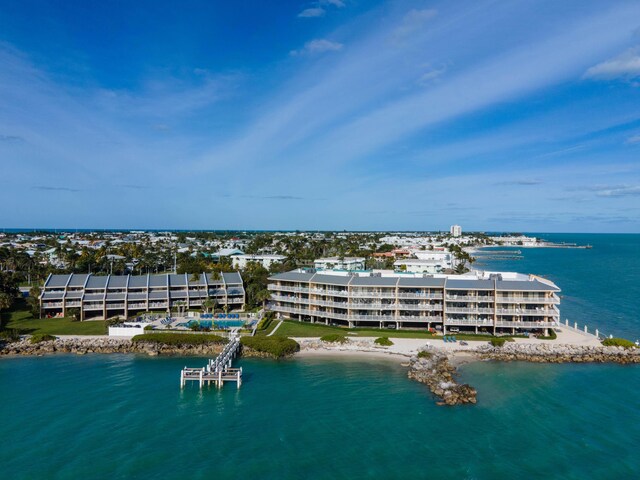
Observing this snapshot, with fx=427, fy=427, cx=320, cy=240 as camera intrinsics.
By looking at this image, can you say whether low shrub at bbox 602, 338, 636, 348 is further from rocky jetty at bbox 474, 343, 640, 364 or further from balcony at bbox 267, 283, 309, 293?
balcony at bbox 267, 283, 309, 293

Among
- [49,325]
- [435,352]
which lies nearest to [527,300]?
[435,352]

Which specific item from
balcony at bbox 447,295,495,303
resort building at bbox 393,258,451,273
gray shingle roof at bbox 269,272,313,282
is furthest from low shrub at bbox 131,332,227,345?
resort building at bbox 393,258,451,273

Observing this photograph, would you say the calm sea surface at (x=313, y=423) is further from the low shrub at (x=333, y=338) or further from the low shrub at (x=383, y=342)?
the low shrub at (x=333, y=338)

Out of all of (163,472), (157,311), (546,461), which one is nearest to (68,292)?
(157,311)

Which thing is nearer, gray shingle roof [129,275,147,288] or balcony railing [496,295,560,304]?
balcony railing [496,295,560,304]

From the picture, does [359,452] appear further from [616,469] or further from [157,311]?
[157,311]

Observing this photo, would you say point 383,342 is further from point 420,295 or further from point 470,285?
point 470,285
